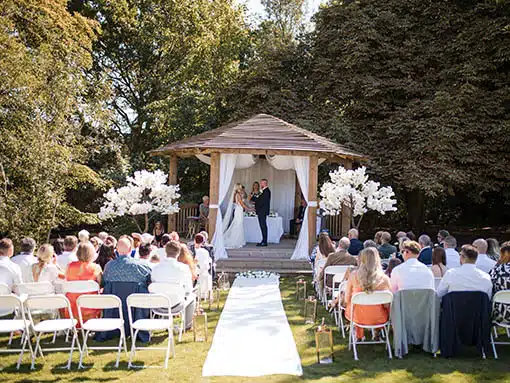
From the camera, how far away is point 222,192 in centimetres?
1350

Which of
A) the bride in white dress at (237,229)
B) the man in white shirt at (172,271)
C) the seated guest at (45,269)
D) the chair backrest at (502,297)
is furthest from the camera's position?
the bride in white dress at (237,229)

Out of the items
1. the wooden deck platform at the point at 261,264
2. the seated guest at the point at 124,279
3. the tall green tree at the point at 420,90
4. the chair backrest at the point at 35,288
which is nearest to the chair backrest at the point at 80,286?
the chair backrest at the point at 35,288

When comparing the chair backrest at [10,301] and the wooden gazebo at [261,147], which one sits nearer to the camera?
the chair backrest at [10,301]

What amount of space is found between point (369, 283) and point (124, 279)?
129 inches

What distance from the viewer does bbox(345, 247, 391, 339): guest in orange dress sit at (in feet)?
20.3

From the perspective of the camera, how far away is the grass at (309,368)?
537cm

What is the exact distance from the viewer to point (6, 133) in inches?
489

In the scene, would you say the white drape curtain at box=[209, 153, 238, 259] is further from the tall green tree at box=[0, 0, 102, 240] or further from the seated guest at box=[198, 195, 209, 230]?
the tall green tree at box=[0, 0, 102, 240]

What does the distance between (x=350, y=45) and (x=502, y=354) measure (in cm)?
1498

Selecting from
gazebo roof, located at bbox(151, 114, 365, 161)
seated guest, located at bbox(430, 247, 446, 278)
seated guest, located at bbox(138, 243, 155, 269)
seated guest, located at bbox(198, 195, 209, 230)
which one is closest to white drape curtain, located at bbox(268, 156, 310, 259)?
gazebo roof, located at bbox(151, 114, 365, 161)

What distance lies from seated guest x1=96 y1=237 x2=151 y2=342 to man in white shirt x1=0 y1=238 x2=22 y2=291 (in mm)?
1197

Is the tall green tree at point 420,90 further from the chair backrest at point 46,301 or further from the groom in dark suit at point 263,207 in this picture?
the chair backrest at point 46,301

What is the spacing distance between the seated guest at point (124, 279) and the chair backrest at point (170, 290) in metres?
0.40

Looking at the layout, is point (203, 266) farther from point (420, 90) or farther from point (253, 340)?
point (420, 90)
